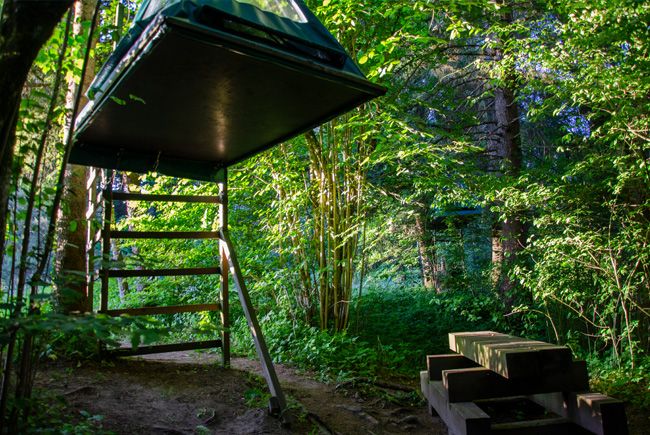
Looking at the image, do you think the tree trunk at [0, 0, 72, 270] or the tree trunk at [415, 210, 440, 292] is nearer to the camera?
the tree trunk at [0, 0, 72, 270]

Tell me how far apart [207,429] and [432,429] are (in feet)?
7.03

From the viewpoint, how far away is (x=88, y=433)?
2.30 meters

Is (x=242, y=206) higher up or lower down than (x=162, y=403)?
higher up

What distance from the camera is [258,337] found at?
3844mm

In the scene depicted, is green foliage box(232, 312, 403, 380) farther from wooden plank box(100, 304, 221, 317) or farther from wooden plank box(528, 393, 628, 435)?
wooden plank box(528, 393, 628, 435)

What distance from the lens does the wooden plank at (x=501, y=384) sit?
327 cm

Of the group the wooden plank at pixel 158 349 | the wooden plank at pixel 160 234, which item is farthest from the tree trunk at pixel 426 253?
the wooden plank at pixel 158 349

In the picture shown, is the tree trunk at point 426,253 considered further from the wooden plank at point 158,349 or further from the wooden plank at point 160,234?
the wooden plank at point 158,349

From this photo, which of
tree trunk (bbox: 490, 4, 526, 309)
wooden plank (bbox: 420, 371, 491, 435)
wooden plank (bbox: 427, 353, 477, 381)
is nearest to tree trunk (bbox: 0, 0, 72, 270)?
wooden plank (bbox: 420, 371, 491, 435)

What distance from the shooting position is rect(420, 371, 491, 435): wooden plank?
9.80 feet

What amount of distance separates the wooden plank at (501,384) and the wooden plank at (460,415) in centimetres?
12

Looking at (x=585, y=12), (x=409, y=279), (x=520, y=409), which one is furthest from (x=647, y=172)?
(x=409, y=279)

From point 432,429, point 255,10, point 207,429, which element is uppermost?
point 255,10

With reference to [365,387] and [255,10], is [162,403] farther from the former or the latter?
[255,10]
